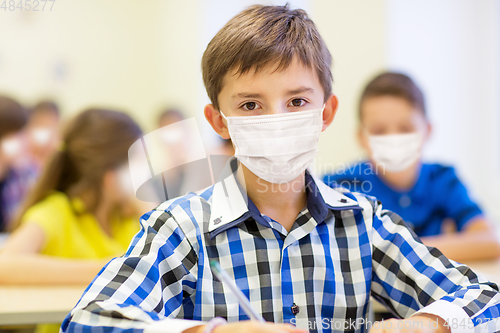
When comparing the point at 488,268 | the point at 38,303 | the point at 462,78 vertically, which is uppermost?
the point at 462,78

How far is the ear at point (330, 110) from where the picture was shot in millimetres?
814

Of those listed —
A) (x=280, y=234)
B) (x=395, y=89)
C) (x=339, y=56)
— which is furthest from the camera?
(x=339, y=56)

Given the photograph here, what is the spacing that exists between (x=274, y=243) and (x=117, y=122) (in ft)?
2.79

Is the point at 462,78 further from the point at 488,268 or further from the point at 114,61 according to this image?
the point at 114,61

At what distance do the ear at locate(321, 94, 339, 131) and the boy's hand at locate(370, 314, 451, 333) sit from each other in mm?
369

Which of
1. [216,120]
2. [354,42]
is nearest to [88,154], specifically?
[216,120]

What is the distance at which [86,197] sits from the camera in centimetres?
139

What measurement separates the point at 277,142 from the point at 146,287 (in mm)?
322

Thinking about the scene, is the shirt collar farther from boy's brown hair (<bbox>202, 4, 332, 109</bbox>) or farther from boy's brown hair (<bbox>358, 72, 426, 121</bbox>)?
boy's brown hair (<bbox>358, 72, 426, 121</bbox>)

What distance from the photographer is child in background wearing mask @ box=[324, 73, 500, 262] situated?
1235 millimetres

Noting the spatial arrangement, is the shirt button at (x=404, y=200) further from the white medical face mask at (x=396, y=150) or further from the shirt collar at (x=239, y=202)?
the shirt collar at (x=239, y=202)

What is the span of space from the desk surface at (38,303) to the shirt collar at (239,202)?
325mm

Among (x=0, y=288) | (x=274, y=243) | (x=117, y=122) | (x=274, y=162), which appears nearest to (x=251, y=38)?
(x=274, y=162)

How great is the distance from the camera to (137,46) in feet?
10.7
